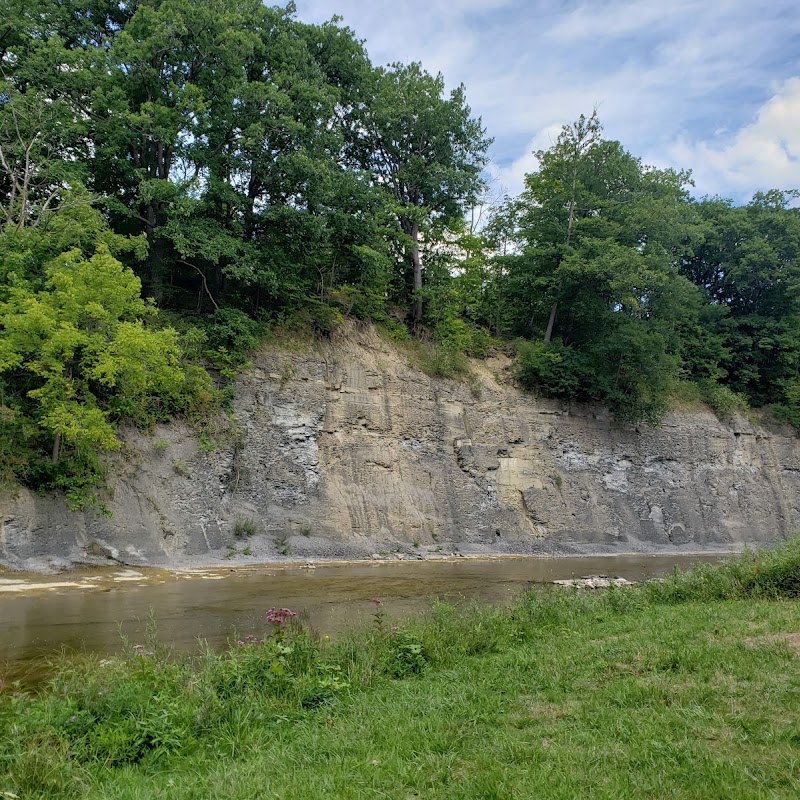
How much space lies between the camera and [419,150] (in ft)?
110

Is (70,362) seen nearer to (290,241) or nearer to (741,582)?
(290,241)

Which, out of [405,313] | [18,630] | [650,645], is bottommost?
[18,630]

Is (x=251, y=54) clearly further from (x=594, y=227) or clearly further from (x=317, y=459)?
(x=594, y=227)

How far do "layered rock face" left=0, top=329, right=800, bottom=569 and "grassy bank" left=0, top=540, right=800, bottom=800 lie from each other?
1160cm

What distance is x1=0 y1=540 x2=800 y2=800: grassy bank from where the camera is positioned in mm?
4168

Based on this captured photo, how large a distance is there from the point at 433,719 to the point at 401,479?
19852mm

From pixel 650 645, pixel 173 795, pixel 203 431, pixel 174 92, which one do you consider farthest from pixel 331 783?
pixel 174 92

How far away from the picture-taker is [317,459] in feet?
76.7

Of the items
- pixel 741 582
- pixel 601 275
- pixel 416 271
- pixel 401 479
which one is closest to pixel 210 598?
pixel 741 582

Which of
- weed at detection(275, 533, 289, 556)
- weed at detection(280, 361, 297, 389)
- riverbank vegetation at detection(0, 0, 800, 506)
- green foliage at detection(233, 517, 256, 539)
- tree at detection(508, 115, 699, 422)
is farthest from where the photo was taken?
tree at detection(508, 115, 699, 422)

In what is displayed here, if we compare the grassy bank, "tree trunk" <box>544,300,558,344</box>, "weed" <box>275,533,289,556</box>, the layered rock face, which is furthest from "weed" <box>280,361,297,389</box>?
the grassy bank

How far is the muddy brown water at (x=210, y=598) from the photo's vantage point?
976 cm

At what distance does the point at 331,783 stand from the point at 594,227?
3314cm

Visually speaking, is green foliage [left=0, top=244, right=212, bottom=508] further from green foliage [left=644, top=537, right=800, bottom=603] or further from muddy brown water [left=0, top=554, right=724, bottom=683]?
green foliage [left=644, top=537, right=800, bottom=603]
